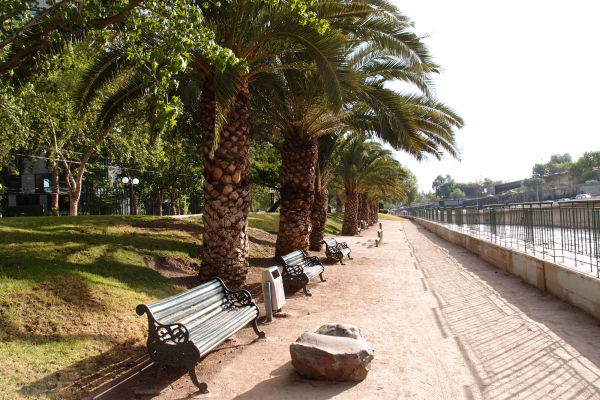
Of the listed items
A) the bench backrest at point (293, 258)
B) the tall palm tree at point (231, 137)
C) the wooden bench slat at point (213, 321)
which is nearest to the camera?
the wooden bench slat at point (213, 321)

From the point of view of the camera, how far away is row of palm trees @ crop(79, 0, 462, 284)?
283 inches

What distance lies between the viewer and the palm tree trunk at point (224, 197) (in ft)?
26.5

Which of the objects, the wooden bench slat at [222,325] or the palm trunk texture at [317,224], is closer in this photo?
the wooden bench slat at [222,325]

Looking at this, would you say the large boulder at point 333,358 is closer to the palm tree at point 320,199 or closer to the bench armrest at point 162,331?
the bench armrest at point 162,331

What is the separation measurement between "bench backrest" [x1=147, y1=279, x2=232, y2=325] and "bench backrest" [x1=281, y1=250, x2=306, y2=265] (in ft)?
9.34

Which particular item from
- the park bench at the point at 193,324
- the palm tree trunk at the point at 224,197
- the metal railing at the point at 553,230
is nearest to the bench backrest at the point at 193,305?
the park bench at the point at 193,324

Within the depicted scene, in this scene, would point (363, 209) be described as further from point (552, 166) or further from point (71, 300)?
point (552, 166)

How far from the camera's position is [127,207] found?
4166 centimetres

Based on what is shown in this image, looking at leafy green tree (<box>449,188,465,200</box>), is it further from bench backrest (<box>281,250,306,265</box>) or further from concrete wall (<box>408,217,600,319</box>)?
bench backrest (<box>281,250,306,265</box>)

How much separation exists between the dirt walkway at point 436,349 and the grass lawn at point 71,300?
0.72 meters

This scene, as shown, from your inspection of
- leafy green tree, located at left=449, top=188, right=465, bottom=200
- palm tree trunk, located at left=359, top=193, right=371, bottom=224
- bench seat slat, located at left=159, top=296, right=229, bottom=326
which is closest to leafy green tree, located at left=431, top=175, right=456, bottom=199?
leafy green tree, located at left=449, top=188, right=465, bottom=200

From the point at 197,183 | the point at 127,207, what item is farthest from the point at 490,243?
the point at 127,207

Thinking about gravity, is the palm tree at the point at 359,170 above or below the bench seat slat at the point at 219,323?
above

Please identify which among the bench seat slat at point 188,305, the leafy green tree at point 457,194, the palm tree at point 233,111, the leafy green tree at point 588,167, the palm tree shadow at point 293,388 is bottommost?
the palm tree shadow at point 293,388
